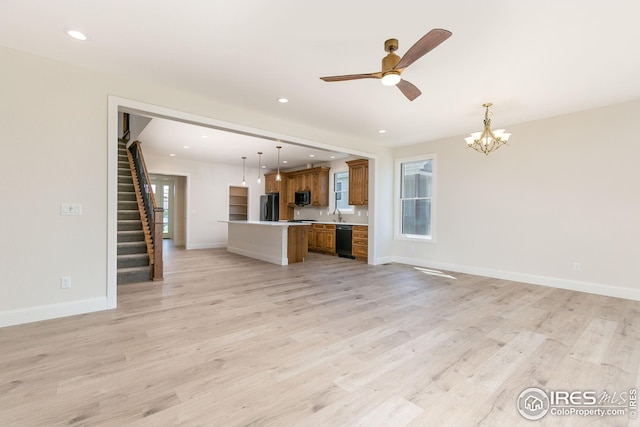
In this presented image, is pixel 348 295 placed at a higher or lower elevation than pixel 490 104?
lower

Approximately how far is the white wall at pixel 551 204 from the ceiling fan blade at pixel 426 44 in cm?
351

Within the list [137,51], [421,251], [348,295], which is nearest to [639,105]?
[421,251]

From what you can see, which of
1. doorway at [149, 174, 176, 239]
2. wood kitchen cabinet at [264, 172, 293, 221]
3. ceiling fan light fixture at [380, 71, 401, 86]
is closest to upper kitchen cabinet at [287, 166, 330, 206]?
wood kitchen cabinet at [264, 172, 293, 221]

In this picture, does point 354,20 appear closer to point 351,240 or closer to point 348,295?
point 348,295

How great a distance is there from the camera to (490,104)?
398cm

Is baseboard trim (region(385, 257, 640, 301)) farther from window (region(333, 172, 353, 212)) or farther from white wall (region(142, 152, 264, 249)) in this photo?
white wall (region(142, 152, 264, 249))

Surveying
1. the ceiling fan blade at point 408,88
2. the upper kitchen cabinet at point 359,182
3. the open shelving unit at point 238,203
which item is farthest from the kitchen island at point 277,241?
the ceiling fan blade at point 408,88

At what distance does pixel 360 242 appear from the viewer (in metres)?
7.03

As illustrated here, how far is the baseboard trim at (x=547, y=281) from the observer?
3.95 m

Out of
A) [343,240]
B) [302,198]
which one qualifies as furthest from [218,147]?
[343,240]

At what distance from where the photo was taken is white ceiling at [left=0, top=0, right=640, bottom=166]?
217 cm

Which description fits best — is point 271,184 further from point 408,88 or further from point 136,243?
point 408,88

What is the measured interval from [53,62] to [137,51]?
103 centimetres

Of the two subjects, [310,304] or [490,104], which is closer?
[310,304]
